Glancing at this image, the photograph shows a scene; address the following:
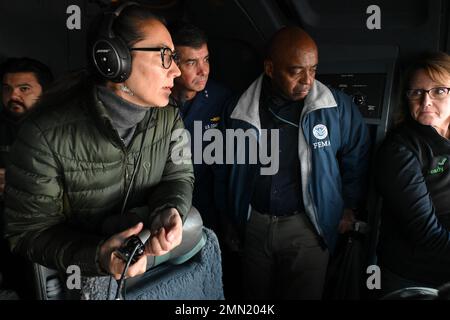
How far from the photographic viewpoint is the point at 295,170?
155 centimetres

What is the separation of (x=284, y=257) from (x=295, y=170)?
1.26 feet

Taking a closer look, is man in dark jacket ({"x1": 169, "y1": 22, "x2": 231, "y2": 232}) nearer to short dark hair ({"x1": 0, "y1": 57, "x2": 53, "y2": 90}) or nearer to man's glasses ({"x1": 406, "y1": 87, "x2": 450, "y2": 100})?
short dark hair ({"x1": 0, "y1": 57, "x2": 53, "y2": 90})

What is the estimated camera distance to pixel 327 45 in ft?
6.06

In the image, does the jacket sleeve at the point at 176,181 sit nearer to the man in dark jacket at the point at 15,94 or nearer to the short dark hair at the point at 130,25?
the short dark hair at the point at 130,25

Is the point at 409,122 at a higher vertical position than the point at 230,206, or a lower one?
higher

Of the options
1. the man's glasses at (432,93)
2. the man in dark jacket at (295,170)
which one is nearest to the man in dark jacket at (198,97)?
the man in dark jacket at (295,170)

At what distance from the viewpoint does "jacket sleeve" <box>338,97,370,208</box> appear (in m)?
1.55

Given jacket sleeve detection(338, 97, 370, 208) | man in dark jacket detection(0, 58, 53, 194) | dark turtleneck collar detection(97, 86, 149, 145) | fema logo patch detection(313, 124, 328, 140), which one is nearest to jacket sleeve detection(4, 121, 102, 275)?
dark turtleneck collar detection(97, 86, 149, 145)

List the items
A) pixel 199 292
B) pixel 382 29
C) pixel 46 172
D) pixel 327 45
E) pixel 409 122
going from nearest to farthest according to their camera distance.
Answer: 1. pixel 46 172
2. pixel 199 292
3. pixel 409 122
4. pixel 382 29
5. pixel 327 45

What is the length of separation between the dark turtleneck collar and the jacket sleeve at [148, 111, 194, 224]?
0.46ft

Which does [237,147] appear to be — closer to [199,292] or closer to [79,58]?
[199,292]

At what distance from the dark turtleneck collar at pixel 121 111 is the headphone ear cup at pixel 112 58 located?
0.16ft
